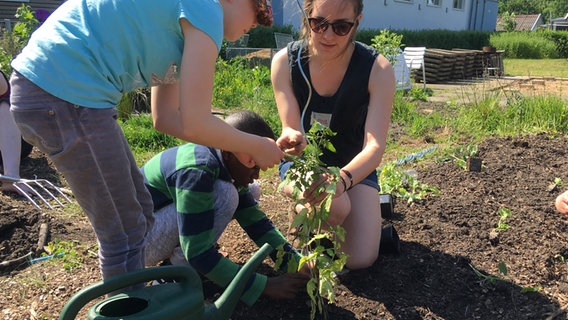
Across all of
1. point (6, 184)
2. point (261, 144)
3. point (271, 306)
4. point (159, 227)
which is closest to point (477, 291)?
point (271, 306)

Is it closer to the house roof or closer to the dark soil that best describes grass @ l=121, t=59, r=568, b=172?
the dark soil

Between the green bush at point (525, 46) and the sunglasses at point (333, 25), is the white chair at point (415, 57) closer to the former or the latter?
the sunglasses at point (333, 25)

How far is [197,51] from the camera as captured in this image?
1510 mm

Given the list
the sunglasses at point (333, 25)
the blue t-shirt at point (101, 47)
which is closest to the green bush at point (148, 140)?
the sunglasses at point (333, 25)

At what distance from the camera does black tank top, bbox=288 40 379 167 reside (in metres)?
2.63

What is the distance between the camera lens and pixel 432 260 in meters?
2.50

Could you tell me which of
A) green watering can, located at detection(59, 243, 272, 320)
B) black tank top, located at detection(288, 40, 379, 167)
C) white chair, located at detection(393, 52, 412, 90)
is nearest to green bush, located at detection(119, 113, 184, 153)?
black tank top, located at detection(288, 40, 379, 167)

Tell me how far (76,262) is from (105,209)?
1.02 m

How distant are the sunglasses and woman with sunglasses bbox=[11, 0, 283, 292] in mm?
751

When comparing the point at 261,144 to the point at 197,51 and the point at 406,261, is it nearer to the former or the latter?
the point at 197,51

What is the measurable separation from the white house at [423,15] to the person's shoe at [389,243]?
41.0 feet

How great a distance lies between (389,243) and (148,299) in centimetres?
152

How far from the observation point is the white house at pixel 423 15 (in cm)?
2031

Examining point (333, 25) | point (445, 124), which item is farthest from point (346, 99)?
point (445, 124)
